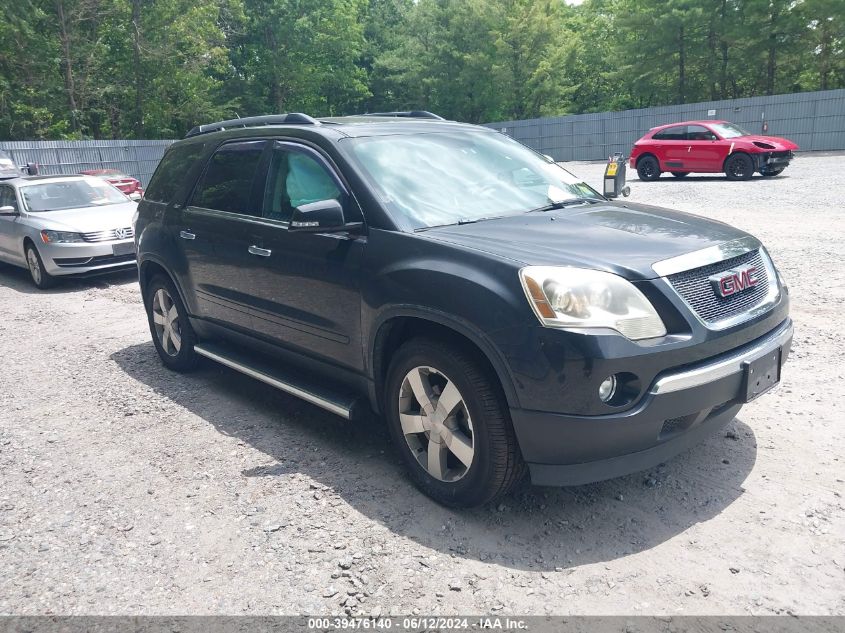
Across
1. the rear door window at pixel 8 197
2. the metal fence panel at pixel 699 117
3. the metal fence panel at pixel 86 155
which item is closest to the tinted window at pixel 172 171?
the rear door window at pixel 8 197

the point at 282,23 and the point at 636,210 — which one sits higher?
the point at 282,23

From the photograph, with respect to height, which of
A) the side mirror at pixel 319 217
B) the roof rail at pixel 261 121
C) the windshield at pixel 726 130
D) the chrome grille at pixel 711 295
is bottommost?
the windshield at pixel 726 130

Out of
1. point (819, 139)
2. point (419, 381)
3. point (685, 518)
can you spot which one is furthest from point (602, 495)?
point (819, 139)

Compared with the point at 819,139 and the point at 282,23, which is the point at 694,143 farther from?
the point at 282,23

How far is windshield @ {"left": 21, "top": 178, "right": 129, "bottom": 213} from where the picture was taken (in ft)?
35.1

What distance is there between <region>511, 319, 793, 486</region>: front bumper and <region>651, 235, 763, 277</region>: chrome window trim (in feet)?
1.37

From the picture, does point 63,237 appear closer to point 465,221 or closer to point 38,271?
point 38,271

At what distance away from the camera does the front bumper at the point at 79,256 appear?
969 cm

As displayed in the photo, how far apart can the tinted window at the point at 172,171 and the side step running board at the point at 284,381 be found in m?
1.27

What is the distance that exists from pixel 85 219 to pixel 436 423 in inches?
337

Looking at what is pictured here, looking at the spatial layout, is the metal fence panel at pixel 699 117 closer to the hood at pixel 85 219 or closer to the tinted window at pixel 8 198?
the hood at pixel 85 219

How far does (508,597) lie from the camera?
2779 millimetres

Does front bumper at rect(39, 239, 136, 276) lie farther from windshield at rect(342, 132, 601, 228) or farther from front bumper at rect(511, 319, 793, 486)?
front bumper at rect(511, 319, 793, 486)

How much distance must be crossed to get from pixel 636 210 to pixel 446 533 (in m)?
2.14
